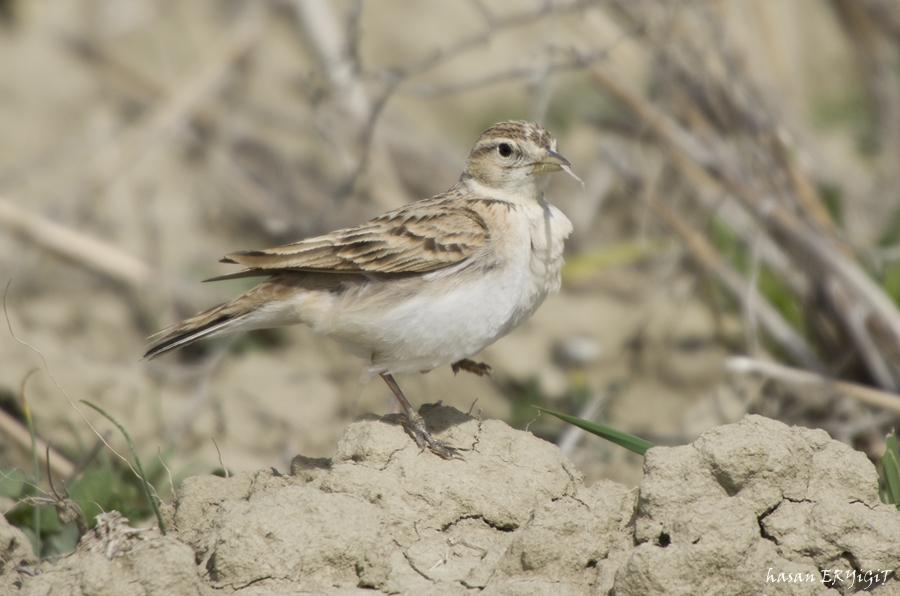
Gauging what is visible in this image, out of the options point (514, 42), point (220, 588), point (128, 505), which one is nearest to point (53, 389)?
point (128, 505)

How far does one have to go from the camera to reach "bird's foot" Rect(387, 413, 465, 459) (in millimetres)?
4547

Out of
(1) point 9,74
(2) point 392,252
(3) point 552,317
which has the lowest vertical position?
(2) point 392,252

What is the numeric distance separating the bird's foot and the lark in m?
0.05

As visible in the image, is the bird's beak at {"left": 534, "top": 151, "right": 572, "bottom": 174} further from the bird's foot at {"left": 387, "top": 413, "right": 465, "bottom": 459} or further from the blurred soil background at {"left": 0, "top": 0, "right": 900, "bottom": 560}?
the blurred soil background at {"left": 0, "top": 0, "right": 900, "bottom": 560}

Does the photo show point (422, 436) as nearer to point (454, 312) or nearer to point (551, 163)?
point (454, 312)

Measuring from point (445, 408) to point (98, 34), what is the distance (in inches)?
403

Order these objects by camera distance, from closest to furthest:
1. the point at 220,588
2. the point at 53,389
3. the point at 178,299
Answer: the point at 220,588
the point at 53,389
the point at 178,299

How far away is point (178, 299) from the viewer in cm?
1003

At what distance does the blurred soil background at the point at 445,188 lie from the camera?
25.6ft

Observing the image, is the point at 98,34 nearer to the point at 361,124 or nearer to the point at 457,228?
the point at 361,124

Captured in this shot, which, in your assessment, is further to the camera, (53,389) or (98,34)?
(98,34)

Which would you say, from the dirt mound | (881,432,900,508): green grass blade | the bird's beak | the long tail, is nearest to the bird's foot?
the dirt mound

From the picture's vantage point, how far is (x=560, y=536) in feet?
12.9

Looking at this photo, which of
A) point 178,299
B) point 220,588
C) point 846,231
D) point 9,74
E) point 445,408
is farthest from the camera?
point 9,74
